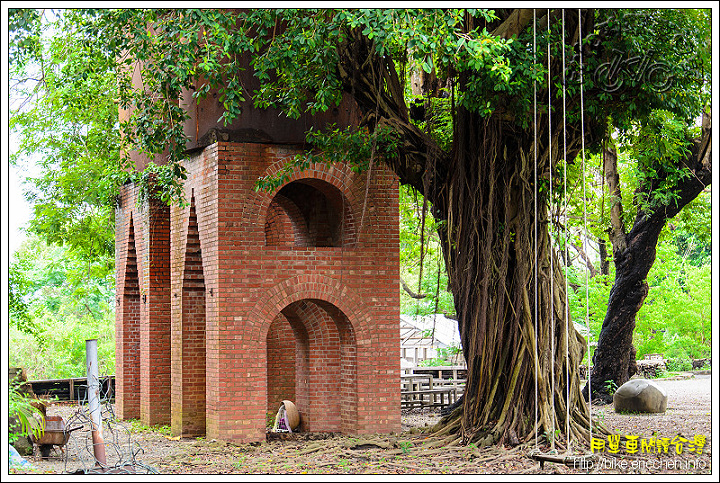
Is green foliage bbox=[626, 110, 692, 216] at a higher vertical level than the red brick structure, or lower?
higher

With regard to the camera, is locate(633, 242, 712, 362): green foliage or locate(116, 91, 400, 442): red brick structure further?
locate(633, 242, 712, 362): green foliage

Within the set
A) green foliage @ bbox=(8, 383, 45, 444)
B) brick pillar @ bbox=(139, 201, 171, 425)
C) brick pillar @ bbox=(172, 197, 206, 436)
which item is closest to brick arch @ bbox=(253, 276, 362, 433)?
brick pillar @ bbox=(172, 197, 206, 436)

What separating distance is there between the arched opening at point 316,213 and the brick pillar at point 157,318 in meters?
2.35

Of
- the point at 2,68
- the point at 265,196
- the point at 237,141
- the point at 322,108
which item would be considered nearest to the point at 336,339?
the point at 265,196

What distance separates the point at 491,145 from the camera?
1084 centimetres

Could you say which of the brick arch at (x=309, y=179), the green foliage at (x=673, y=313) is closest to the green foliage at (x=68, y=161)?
the brick arch at (x=309, y=179)

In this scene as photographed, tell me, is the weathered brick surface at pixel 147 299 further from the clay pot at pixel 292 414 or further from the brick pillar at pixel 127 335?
the clay pot at pixel 292 414

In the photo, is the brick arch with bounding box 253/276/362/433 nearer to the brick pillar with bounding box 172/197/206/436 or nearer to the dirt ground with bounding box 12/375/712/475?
the dirt ground with bounding box 12/375/712/475

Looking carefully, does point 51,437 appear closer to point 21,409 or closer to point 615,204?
point 21,409

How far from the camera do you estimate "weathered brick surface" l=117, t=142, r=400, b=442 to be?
12.2 m

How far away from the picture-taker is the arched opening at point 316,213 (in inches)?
516

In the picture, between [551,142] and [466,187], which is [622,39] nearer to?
[551,142]

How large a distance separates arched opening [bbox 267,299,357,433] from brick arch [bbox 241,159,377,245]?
4.87ft

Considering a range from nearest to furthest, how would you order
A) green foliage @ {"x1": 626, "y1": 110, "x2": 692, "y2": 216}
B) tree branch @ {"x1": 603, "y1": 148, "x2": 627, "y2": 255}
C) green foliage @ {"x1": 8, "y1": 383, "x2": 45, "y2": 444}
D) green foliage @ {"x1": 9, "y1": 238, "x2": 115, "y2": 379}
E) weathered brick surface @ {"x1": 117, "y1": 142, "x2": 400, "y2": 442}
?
green foliage @ {"x1": 8, "y1": 383, "x2": 45, "y2": 444}, green foliage @ {"x1": 626, "y1": 110, "x2": 692, "y2": 216}, weathered brick surface @ {"x1": 117, "y1": 142, "x2": 400, "y2": 442}, tree branch @ {"x1": 603, "y1": 148, "x2": 627, "y2": 255}, green foliage @ {"x1": 9, "y1": 238, "x2": 115, "y2": 379}
